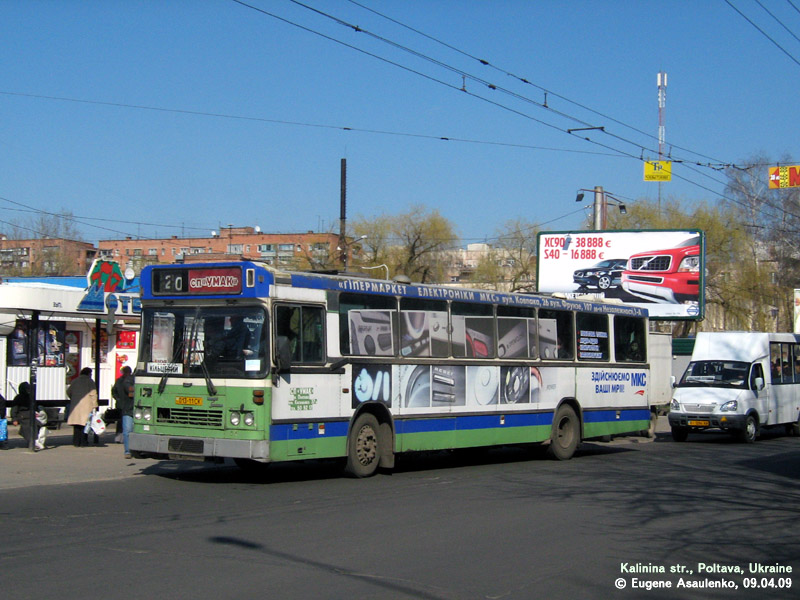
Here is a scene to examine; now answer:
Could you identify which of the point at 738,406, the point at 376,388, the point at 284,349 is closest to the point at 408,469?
the point at 376,388

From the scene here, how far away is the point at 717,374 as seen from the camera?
85.8 ft

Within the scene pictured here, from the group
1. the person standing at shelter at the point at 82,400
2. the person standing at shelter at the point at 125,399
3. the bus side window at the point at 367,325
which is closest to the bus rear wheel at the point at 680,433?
the bus side window at the point at 367,325

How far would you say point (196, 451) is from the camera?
42.3ft

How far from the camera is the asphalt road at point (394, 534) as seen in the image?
7395mm

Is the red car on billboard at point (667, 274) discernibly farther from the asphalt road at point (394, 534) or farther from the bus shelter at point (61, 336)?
the asphalt road at point (394, 534)

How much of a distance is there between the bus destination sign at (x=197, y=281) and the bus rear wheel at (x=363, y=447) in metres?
2.87

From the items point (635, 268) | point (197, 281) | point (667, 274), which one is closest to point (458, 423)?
point (197, 281)

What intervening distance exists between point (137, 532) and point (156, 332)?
467 cm

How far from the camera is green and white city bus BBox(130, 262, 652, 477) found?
12.9 m

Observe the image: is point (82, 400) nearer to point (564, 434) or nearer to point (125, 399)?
point (125, 399)

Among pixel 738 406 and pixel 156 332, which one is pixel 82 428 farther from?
pixel 738 406

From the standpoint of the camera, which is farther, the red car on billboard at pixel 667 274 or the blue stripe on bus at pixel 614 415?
the red car on billboard at pixel 667 274

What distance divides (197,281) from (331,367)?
2273 millimetres

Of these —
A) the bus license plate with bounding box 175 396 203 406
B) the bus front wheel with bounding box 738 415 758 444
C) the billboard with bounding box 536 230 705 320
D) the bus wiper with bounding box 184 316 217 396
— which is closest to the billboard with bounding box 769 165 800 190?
the bus front wheel with bounding box 738 415 758 444
